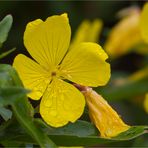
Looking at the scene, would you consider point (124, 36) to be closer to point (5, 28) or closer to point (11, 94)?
point (5, 28)

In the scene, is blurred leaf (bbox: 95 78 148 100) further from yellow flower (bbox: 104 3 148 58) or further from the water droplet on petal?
the water droplet on petal

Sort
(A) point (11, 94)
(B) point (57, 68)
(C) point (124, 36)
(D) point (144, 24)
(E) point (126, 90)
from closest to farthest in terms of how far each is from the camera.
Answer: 1. (A) point (11, 94)
2. (B) point (57, 68)
3. (D) point (144, 24)
4. (E) point (126, 90)
5. (C) point (124, 36)

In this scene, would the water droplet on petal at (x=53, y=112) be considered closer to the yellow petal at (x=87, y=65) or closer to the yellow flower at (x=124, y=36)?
the yellow petal at (x=87, y=65)

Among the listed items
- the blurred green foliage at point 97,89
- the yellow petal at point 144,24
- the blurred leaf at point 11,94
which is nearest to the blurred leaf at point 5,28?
the blurred green foliage at point 97,89

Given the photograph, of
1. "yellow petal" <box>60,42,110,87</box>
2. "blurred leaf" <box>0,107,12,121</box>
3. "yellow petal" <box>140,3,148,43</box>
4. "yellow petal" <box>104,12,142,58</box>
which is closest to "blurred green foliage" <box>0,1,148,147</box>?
"blurred leaf" <box>0,107,12,121</box>

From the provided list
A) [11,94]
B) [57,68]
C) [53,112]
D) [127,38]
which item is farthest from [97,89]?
[11,94]

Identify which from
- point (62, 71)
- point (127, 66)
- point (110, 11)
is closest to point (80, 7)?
point (110, 11)
